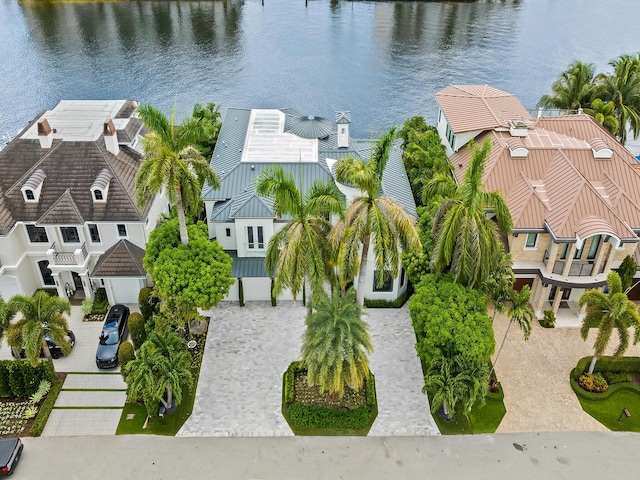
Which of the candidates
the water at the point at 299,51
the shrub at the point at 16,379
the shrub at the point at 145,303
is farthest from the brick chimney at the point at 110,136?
the water at the point at 299,51

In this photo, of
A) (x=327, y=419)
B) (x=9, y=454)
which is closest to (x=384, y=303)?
(x=327, y=419)

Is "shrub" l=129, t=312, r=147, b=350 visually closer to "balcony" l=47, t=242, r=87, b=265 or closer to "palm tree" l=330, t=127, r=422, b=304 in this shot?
Result: "balcony" l=47, t=242, r=87, b=265

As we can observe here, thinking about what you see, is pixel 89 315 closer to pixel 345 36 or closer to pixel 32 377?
pixel 32 377

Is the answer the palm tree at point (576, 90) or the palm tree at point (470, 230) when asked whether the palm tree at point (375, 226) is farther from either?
the palm tree at point (576, 90)

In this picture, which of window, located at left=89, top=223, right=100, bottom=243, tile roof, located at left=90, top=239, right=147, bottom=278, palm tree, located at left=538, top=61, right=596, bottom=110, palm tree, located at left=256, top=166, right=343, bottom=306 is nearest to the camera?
palm tree, located at left=256, top=166, right=343, bottom=306

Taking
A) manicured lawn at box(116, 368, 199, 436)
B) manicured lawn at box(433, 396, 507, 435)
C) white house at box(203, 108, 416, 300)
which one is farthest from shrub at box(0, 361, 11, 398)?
manicured lawn at box(433, 396, 507, 435)

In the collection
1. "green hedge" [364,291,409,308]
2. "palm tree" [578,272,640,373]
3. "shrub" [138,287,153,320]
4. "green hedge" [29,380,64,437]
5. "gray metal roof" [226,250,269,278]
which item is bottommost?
"green hedge" [29,380,64,437]
